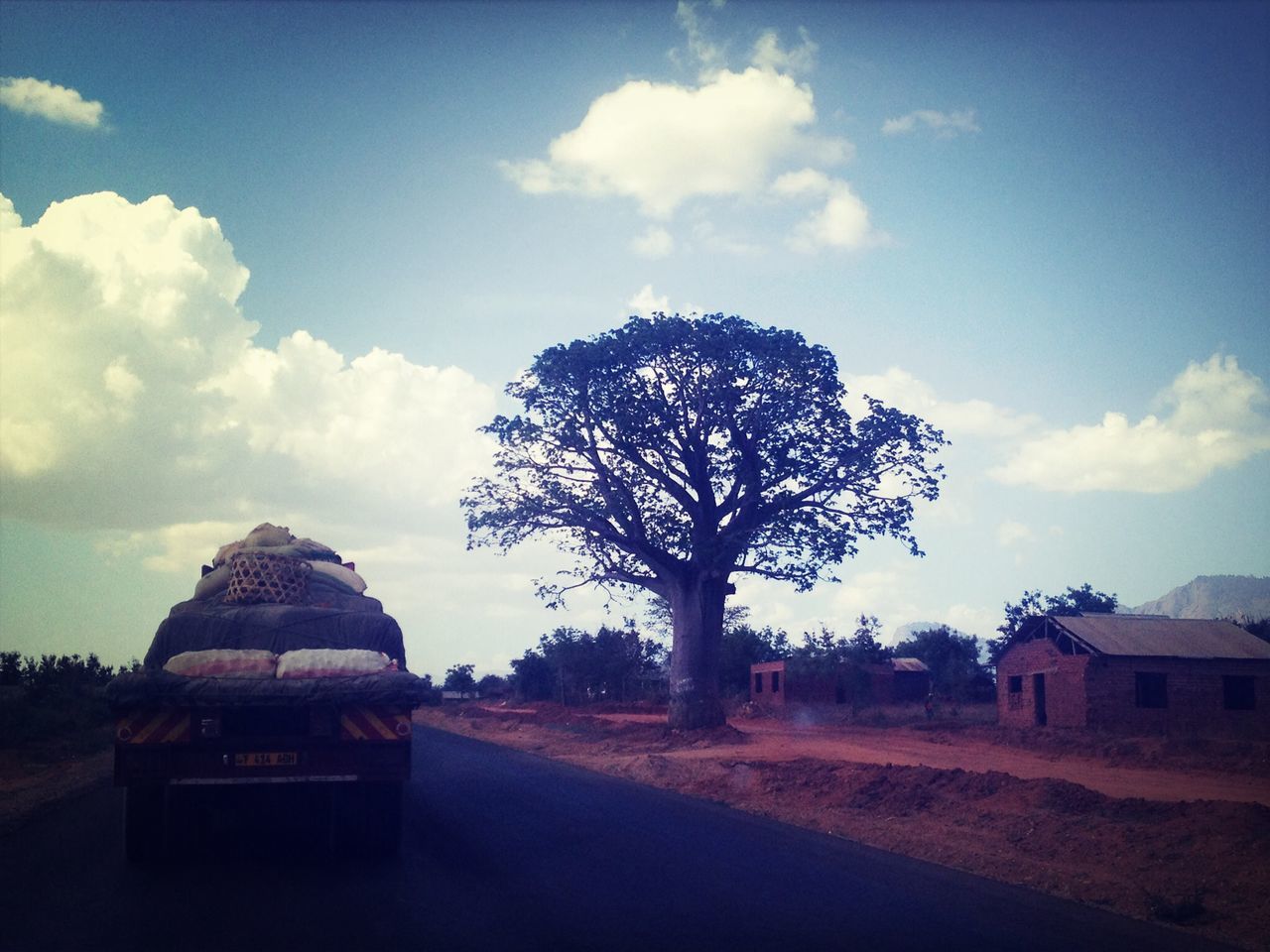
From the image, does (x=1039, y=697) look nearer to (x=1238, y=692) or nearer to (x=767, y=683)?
(x=1238, y=692)

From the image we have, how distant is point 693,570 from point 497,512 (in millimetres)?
5546

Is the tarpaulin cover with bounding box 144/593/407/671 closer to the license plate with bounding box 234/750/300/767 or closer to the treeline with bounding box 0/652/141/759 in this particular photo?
the license plate with bounding box 234/750/300/767

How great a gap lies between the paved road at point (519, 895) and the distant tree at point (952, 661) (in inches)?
1952

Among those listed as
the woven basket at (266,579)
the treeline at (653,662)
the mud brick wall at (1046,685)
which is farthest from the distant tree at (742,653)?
the woven basket at (266,579)

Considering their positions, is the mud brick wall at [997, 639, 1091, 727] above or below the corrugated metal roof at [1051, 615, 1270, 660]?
below

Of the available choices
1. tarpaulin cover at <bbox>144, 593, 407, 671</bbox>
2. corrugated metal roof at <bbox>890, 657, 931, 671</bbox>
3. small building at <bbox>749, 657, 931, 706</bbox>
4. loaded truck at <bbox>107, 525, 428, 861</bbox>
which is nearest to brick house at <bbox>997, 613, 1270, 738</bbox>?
small building at <bbox>749, 657, 931, 706</bbox>

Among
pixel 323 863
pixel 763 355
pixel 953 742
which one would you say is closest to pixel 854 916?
pixel 323 863

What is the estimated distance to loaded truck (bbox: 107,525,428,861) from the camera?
8578mm

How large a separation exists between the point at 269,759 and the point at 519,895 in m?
2.73

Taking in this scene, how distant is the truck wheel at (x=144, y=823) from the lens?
28.5ft

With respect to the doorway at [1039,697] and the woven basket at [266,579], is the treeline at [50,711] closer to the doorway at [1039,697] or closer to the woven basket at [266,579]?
the woven basket at [266,579]

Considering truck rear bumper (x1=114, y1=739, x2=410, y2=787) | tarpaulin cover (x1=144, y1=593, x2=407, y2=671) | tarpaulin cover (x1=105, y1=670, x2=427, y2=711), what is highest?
tarpaulin cover (x1=144, y1=593, x2=407, y2=671)

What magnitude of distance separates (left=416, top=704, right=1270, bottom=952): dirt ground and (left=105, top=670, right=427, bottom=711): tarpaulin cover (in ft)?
18.4

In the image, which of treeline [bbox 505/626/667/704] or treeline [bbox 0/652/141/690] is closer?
treeline [bbox 0/652/141/690]
